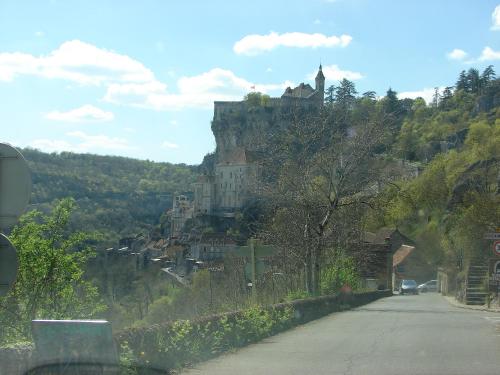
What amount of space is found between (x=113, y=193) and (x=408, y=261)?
44.5 meters

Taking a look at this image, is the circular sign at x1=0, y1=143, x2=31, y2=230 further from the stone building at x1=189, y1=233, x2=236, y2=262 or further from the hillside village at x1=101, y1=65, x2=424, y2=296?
the stone building at x1=189, y1=233, x2=236, y2=262

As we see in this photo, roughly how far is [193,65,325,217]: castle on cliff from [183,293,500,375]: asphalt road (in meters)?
114

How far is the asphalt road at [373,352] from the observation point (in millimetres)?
10664

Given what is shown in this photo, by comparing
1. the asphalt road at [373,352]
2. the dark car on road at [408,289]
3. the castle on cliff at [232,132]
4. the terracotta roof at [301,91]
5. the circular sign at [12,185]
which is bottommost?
the dark car on road at [408,289]

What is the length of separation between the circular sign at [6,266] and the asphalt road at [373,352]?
216 inches

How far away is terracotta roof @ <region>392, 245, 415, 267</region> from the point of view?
84294 millimetres

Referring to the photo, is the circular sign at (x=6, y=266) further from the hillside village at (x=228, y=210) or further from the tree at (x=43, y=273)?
the hillside village at (x=228, y=210)

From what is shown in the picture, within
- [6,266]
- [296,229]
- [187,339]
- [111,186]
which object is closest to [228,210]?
[111,186]

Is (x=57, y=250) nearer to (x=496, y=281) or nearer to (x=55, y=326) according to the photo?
(x=55, y=326)

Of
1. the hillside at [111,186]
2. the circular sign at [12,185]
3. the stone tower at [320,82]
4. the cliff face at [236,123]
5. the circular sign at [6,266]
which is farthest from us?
the stone tower at [320,82]

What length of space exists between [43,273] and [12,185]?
589 cm

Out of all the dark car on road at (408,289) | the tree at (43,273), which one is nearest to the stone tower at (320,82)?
the dark car on road at (408,289)

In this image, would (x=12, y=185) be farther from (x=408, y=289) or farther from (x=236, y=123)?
(x=236, y=123)

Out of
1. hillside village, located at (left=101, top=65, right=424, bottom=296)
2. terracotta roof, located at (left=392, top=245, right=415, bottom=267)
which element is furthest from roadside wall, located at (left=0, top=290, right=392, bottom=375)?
terracotta roof, located at (left=392, top=245, right=415, bottom=267)
